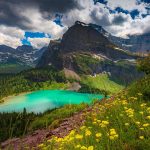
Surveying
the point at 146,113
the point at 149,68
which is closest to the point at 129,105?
the point at 146,113

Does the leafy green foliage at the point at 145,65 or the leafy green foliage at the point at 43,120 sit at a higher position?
the leafy green foliage at the point at 145,65

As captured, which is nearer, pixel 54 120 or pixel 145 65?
pixel 54 120

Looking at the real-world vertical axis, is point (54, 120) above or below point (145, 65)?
below

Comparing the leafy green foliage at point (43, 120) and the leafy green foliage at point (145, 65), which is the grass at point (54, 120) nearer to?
the leafy green foliage at point (43, 120)

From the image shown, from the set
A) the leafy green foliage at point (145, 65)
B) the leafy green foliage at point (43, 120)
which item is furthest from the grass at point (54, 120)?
the leafy green foliage at point (145, 65)

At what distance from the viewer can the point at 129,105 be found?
48.1 ft

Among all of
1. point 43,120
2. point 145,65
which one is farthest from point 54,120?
point 145,65

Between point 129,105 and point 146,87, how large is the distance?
4.45m

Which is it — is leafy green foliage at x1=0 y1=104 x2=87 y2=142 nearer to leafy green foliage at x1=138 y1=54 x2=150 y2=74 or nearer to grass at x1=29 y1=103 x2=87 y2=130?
grass at x1=29 y1=103 x2=87 y2=130

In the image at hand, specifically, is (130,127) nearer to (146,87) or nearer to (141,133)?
(141,133)

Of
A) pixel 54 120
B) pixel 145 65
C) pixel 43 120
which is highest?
pixel 145 65

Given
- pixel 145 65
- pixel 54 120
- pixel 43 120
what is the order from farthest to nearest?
1. pixel 145 65
2. pixel 43 120
3. pixel 54 120

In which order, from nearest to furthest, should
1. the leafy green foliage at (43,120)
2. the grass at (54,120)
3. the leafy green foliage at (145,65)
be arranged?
the leafy green foliage at (43,120)
the grass at (54,120)
the leafy green foliage at (145,65)

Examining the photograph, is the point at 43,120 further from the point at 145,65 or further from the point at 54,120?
the point at 145,65
